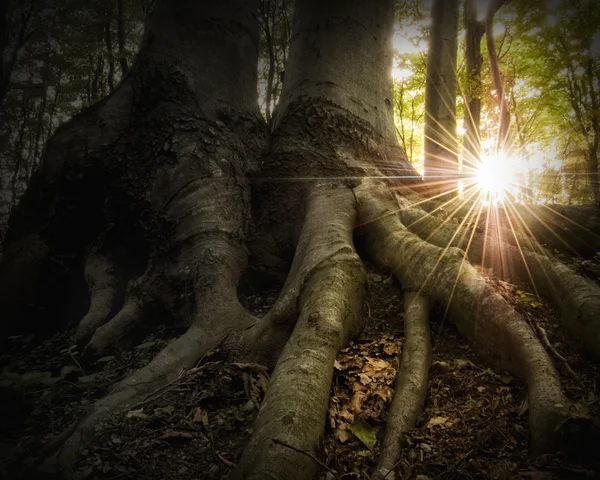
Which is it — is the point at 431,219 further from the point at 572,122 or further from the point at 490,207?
the point at 572,122

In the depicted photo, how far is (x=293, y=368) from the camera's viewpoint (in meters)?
1.63

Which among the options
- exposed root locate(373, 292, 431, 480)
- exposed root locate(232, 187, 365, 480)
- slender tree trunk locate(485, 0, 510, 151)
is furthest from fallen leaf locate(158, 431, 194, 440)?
slender tree trunk locate(485, 0, 510, 151)

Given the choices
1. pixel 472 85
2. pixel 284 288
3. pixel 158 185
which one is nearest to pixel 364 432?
pixel 284 288

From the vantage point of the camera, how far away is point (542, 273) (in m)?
2.06

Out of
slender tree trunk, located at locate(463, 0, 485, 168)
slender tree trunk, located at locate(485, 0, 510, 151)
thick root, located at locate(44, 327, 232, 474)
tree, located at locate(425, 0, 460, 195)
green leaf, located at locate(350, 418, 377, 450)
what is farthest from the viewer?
slender tree trunk, located at locate(463, 0, 485, 168)

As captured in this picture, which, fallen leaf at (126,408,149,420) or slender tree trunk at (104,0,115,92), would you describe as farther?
slender tree trunk at (104,0,115,92)

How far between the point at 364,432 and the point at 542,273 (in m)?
1.55

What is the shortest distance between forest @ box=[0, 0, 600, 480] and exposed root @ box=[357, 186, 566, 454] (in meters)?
0.01

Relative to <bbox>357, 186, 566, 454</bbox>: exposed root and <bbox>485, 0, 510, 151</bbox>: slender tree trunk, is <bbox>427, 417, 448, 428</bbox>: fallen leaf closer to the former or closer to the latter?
<bbox>357, 186, 566, 454</bbox>: exposed root

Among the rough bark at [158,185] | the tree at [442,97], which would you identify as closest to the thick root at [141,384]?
the rough bark at [158,185]

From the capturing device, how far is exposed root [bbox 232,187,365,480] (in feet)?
4.06

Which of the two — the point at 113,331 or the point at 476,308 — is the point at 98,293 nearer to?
the point at 113,331

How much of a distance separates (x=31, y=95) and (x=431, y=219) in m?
22.6

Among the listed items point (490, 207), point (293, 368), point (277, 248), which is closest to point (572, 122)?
point (490, 207)
